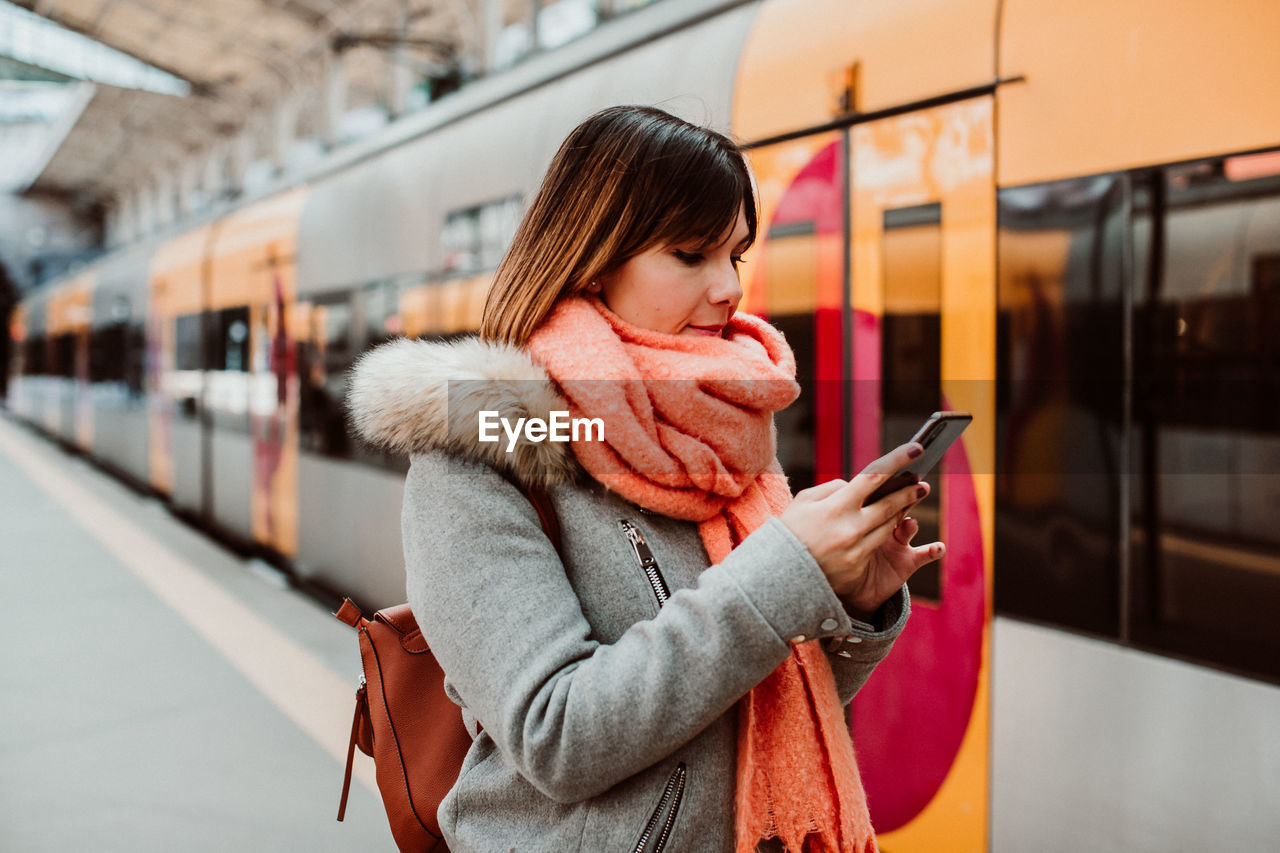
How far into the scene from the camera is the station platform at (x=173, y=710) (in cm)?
316

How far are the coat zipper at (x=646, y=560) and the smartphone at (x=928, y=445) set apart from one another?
0.23 metres

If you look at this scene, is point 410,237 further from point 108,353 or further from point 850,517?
point 108,353

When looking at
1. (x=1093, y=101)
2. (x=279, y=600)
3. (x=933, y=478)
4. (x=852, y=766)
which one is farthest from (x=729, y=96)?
(x=279, y=600)

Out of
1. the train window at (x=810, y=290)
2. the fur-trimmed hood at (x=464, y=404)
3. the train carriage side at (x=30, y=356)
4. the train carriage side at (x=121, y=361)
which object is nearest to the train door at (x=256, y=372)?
the train carriage side at (x=121, y=361)

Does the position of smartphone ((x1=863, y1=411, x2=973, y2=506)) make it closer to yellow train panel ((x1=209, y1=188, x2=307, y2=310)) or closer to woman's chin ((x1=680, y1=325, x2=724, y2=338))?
woman's chin ((x1=680, y1=325, x2=724, y2=338))

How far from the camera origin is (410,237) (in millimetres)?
4625

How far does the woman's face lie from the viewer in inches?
40.2

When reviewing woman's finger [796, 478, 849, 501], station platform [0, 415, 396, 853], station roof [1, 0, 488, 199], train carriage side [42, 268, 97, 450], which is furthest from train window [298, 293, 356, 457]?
train carriage side [42, 268, 97, 450]

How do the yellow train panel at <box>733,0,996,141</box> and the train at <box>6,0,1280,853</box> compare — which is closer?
the train at <box>6,0,1280,853</box>

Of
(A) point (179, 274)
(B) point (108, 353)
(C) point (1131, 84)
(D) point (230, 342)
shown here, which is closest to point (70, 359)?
(B) point (108, 353)

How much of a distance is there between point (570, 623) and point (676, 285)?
0.37 m

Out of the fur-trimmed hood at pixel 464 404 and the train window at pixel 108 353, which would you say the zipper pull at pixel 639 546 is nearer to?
the fur-trimmed hood at pixel 464 404

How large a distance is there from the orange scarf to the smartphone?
20 centimetres

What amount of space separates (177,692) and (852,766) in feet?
13.5
